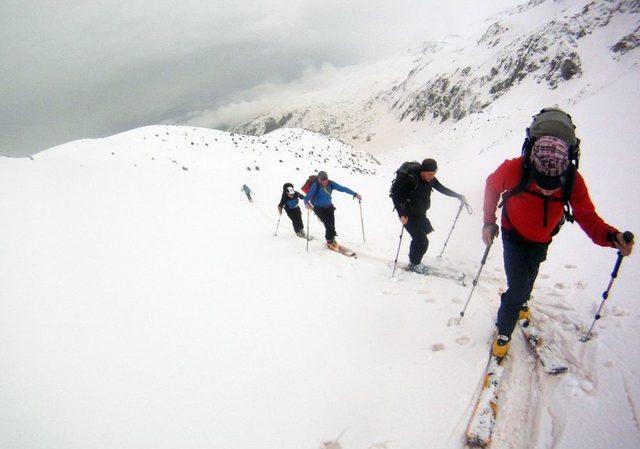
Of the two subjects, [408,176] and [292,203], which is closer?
[408,176]

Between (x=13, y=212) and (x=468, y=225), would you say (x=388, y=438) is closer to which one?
(x=468, y=225)

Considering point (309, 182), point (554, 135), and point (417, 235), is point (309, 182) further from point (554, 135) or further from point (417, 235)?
point (554, 135)

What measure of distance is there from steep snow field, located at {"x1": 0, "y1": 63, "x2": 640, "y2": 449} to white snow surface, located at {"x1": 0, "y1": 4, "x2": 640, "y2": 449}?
22mm

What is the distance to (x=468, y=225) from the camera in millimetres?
10125

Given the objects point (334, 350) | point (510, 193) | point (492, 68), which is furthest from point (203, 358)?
point (492, 68)

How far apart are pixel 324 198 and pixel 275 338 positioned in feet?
15.3

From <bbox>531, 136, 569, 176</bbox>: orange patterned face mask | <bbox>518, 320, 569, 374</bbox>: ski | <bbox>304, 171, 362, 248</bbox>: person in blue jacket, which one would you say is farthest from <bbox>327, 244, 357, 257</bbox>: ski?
<bbox>531, 136, 569, 176</bbox>: orange patterned face mask

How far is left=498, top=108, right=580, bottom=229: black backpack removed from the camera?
3.11 m

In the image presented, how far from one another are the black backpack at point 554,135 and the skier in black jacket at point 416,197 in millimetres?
2546

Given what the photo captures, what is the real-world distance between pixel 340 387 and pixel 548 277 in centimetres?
486

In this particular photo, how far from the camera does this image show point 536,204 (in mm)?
3496

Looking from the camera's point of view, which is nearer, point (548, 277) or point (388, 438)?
point (388, 438)

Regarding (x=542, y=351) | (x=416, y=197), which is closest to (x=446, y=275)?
(x=416, y=197)

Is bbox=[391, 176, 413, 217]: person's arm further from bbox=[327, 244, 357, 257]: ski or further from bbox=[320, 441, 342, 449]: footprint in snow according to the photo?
bbox=[320, 441, 342, 449]: footprint in snow
